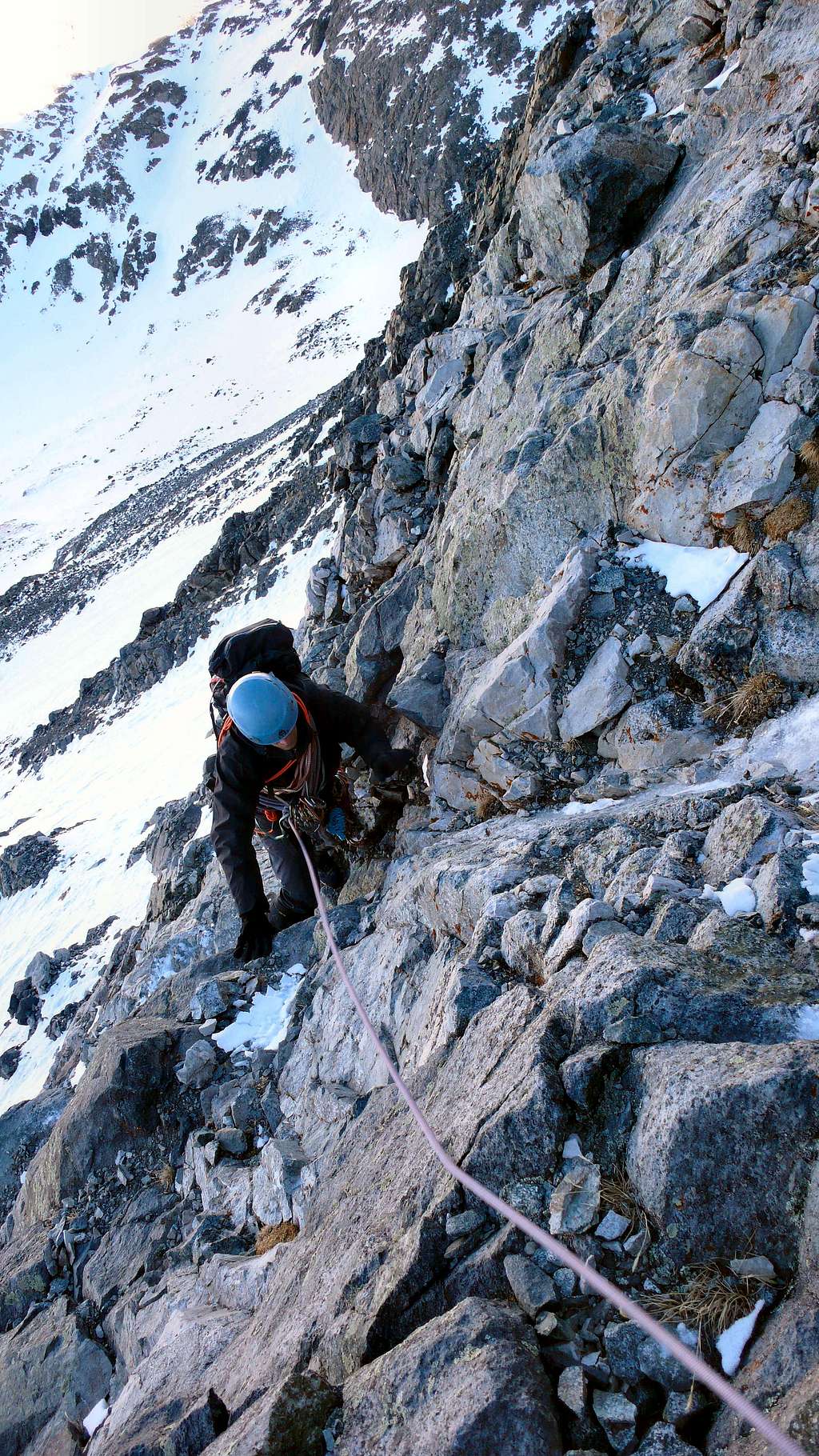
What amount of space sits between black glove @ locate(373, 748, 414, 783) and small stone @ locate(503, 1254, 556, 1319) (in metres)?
4.63

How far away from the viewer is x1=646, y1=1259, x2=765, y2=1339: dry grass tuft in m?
2.03

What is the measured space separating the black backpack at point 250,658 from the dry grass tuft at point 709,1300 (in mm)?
5036

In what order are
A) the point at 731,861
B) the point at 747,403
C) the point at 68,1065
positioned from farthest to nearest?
the point at 68,1065
the point at 747,403
the point at 731,861

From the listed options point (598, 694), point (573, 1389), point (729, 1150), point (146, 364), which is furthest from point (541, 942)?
point (146, 364)

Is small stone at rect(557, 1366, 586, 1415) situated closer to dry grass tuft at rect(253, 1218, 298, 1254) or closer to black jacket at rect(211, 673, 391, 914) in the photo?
dry grass tuft at rect(253, 1218, 298, 1254)

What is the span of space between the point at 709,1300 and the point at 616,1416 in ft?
1.25

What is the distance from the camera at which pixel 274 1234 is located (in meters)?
4.39

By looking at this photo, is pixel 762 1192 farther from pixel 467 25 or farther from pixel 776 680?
pixel 467 25

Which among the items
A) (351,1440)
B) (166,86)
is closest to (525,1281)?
(351,1440)

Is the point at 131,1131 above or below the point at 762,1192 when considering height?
below

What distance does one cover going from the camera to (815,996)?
8.48 ft

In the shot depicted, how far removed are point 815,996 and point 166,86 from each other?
12511 cm

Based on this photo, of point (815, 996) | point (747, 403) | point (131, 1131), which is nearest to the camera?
point (815, 996)

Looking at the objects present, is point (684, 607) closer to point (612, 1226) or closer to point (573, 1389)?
point (612, 1226)
